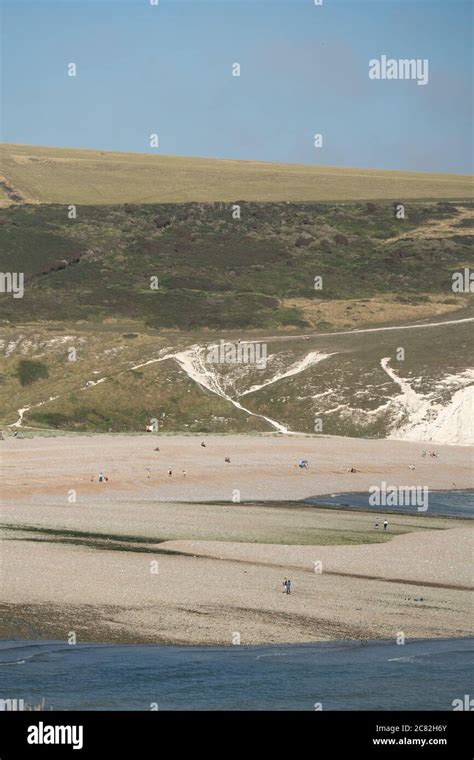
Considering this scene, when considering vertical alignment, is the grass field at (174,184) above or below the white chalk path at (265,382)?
above

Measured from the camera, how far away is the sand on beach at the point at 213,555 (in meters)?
29.8

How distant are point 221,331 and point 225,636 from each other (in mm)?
70771

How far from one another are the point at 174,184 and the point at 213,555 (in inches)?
5719

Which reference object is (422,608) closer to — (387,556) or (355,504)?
(387,556)

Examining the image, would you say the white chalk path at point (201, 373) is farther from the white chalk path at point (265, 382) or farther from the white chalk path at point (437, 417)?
the white chalk path at point (437, 417)

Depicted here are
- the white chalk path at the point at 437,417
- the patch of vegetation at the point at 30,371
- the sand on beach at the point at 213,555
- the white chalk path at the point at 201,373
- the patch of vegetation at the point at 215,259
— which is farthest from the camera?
the patch of vegetation at the point at 215,259

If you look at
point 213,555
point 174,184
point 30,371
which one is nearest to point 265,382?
point 30,371

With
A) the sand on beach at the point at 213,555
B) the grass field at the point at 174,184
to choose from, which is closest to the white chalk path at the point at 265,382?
the sand on beach at the point at 213,555

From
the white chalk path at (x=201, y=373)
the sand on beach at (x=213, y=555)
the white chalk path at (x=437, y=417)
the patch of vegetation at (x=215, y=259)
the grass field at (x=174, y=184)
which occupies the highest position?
the grass field at (x=174, y=184)

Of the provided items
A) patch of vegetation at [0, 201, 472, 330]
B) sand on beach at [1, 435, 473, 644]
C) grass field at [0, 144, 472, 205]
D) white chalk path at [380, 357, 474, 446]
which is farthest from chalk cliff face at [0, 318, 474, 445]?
grass field at [0, 144, 472, 205]

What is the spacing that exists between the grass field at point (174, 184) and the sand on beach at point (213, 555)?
104576 mm

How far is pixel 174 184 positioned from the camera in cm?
17862

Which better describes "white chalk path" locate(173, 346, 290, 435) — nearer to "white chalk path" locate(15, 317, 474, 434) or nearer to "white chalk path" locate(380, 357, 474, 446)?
"white chalk path" locate(15, 317, 474, 434)
